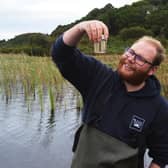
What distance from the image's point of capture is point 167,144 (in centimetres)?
279

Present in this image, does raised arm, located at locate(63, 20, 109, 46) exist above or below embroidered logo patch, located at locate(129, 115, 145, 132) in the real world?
above

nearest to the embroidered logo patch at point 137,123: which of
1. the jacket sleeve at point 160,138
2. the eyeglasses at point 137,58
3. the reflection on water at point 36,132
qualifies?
the jacket sleeve at point 160,138

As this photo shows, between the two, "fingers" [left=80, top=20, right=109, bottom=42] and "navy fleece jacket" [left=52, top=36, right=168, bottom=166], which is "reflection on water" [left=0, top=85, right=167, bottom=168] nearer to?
"navy fleece jacket" [left=52, top=36, right=168, bottom=166]

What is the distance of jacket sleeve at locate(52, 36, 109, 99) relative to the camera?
99.2 inches

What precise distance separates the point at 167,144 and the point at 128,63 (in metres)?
0.61

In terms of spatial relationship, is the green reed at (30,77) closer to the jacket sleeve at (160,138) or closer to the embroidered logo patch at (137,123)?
the jacket sleeve at (160,138)

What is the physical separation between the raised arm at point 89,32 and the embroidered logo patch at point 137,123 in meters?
0.55

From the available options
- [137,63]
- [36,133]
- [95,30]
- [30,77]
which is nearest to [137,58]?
[137,63]

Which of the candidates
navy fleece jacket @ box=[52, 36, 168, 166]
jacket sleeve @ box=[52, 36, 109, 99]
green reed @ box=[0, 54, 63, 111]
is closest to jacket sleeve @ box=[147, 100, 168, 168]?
navy fleece jacket @ box=[52, 36, 168, 166]

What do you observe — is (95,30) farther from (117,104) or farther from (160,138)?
(160,138)

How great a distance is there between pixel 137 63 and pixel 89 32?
1.48ft

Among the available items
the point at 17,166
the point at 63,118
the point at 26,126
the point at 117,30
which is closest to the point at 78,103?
the point at 63,118

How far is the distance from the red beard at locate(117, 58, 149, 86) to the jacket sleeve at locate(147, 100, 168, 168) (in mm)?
226

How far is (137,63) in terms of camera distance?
259cm
